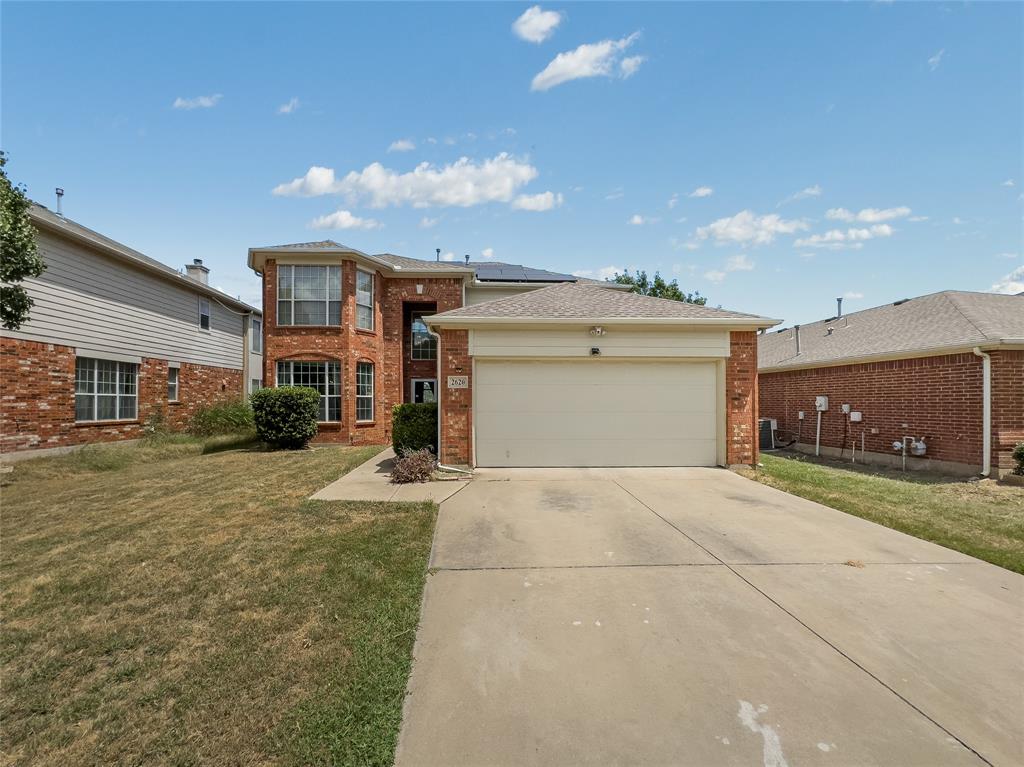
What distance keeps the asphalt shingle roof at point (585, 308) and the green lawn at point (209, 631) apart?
15.0 ft

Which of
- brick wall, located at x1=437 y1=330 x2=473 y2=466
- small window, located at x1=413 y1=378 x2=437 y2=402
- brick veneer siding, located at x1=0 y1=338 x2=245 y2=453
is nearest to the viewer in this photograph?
brick wall, located at x1=437 y1=330 x2=473 y2=466

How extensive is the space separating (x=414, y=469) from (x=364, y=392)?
25.1ft

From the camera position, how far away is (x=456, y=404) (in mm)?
8719

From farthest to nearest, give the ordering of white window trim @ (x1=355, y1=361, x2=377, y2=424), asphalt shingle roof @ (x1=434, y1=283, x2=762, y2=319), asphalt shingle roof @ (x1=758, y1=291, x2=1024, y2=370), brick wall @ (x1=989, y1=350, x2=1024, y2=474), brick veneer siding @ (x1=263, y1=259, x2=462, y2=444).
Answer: white window trim @ (x1=355, y1=361, x2=377, y2=424), brick veneer siding @ (x1=263, y1=259, x2=462, y2=444), asphalt shingle roof @ (x1=758, y1=291, x2=1024, y2=370), asphalt shingle roof @ (x1=434, y1=283, x2=762, y2=319), brick wall @ (x1=989, y1=350, x2=1024, y2=474)

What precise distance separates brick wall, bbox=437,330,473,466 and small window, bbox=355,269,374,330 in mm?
6836

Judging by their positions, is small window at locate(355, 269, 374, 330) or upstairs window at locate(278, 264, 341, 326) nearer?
upstairs window at locate(278, 264, 341, 326)

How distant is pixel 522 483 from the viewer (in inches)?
299

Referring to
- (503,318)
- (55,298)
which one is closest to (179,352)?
(55,298)

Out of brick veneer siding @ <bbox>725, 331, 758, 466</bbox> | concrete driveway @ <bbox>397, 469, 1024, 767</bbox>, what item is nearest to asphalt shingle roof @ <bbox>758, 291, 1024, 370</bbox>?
brick veneer siding @ <bbox>725, 331, 758, 466</bbox>

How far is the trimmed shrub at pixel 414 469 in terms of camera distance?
7766mm

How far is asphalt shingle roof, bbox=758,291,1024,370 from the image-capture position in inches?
362

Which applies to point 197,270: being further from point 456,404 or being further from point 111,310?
point 456,404

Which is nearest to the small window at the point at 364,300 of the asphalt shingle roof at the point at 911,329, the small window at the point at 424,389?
the small window at the point at 424,389

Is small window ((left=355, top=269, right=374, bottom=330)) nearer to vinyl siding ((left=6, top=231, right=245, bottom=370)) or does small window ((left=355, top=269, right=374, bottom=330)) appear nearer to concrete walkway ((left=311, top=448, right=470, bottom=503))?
vinyl siding ((left=6, top=231, right=245, bottom=370))
